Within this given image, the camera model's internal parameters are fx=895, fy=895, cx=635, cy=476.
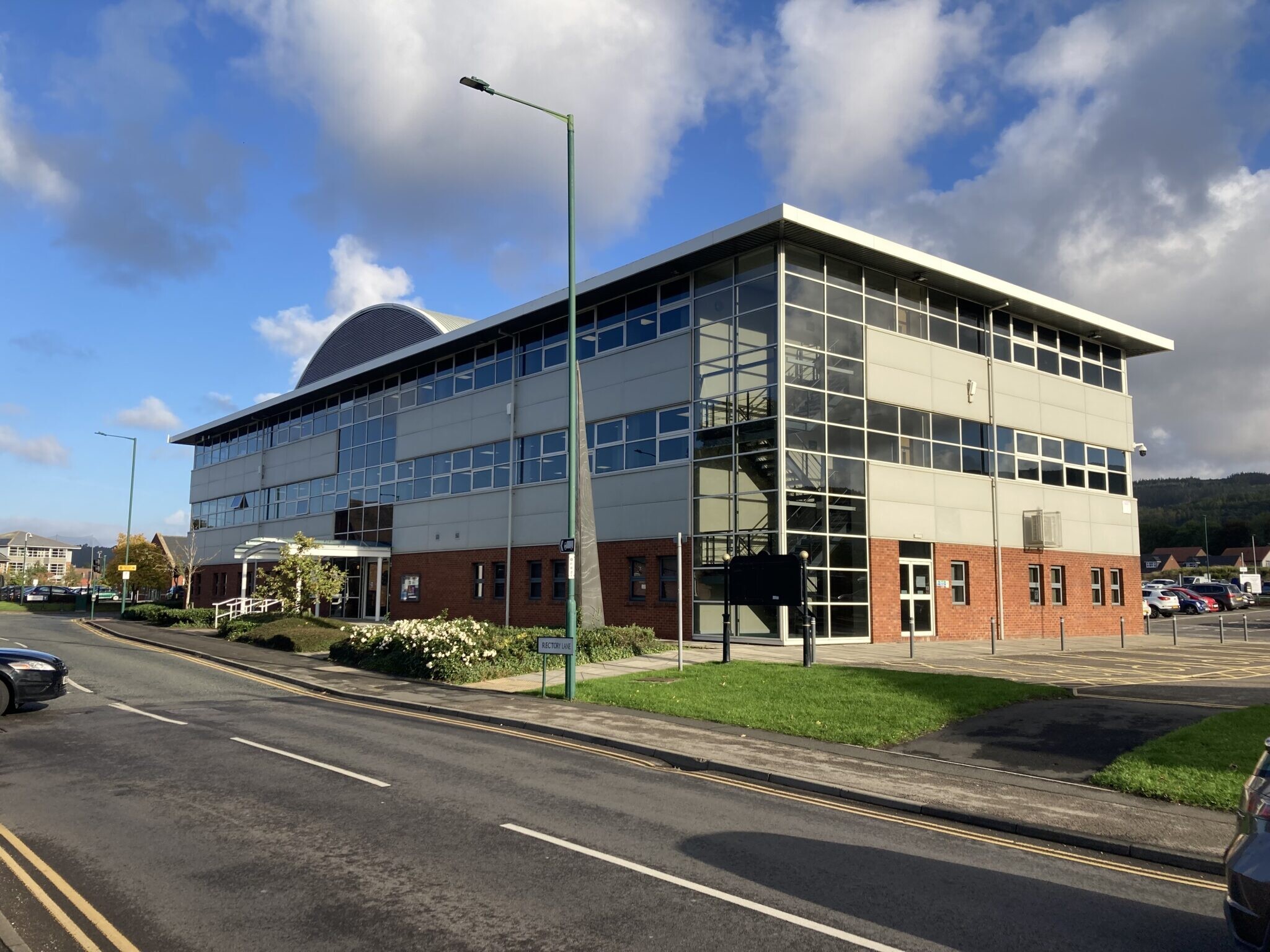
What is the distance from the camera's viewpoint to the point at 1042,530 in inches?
1271

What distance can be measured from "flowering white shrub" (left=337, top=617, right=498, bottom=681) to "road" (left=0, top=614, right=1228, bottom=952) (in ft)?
26.2

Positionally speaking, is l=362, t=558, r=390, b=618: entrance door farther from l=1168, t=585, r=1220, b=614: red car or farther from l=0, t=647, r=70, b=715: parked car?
l=1168, t=585, r=1220, b=614: red car

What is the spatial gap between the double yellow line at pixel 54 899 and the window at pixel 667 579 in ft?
68.9

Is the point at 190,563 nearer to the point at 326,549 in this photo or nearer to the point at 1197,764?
the point at 326,549

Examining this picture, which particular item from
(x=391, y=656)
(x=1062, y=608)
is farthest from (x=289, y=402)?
(x=1062, y=608)

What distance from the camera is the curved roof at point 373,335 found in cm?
4269

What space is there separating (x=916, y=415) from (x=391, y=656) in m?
18.5

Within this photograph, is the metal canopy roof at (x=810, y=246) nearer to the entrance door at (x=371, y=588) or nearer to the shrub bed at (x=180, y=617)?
the entrance door at (x=371, y=588)

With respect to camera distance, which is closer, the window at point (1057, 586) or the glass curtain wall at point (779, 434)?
the glass curtain wall at point (779, 434)

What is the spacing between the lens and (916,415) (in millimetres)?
29844

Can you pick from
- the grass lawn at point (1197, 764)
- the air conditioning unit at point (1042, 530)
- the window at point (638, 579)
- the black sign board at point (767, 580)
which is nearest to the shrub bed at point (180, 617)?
the window at point (638, 579)

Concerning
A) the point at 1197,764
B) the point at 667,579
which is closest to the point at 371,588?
the point at 667,579

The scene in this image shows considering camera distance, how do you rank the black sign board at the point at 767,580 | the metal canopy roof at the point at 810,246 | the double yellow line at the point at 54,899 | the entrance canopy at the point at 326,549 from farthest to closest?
A: 1. the entrance canopy at the point at 326,549
2. the metal canopy roof at the point at 810,246
3. the black sign board at the point at 767,580
4. the double yellow line at the point at 54,899

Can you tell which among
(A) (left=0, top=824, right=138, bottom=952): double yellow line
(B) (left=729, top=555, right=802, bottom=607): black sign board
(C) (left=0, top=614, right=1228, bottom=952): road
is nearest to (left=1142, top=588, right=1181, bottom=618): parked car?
(B) (left=729, top=555, right=802, bottom=607): black sign board
